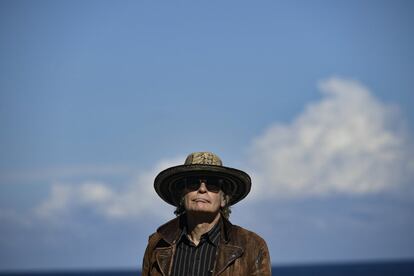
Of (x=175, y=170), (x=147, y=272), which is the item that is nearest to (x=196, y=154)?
(x=175, y=170)

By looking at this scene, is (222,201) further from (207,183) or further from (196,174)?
(196,174)

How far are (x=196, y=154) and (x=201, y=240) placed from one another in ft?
3.23

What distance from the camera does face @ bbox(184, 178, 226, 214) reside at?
841 centimetres

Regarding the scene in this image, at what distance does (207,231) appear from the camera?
862 cm

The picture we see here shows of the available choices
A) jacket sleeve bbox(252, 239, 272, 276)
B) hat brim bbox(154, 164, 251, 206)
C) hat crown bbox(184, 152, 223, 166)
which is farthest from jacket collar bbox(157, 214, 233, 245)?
hat crown bbox(184, 152, 223, 166)

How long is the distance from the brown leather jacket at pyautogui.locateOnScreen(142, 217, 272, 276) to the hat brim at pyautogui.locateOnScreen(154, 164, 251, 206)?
313mm

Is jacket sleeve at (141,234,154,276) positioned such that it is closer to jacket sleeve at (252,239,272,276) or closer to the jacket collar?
the jacket collar

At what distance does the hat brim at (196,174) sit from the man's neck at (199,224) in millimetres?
355

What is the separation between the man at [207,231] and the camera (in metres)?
8.45

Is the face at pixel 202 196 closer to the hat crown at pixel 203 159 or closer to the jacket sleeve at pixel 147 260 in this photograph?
the hat crown at pixel 203 159

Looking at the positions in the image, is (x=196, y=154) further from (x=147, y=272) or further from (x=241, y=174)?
(x=147, y=272)

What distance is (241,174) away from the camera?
8.53 m

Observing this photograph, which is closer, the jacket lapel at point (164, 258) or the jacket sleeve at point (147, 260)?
the jacket lapel at point (164, 258)

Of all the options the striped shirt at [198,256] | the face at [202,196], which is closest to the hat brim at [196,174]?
the face at [202,196]
